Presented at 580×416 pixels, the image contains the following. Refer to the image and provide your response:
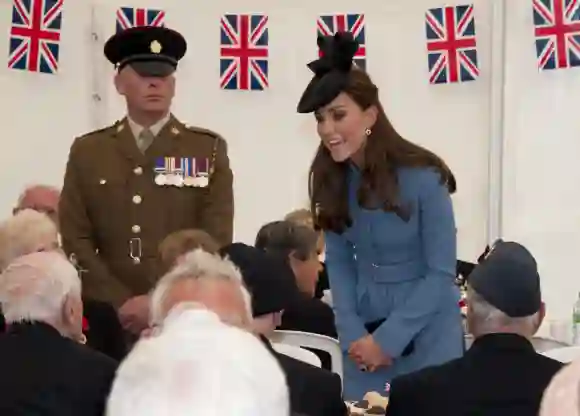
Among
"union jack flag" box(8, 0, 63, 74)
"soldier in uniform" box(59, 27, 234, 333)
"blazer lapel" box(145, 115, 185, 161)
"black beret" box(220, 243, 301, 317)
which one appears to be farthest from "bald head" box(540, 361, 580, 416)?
"union jack flag" box(8, 0, 63, 74)

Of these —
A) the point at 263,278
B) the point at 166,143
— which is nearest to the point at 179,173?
the point at 166,143

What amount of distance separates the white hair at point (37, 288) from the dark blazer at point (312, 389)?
53cm

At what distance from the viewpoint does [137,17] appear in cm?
643

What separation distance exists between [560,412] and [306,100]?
1.88 metres

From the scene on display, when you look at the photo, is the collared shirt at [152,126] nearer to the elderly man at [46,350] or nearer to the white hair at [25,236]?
the white hair at [25,236]

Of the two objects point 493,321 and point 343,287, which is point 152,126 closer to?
point 343,287

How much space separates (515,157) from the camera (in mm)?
6496

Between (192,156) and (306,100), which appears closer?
(306,100)

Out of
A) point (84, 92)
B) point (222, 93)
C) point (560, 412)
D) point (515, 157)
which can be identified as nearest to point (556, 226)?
point (515, 157)

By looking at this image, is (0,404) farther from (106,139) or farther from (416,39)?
(416,39)

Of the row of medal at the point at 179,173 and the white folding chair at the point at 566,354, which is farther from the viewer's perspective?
the row of medal at the point at 179,173

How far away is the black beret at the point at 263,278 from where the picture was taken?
2.50 meters

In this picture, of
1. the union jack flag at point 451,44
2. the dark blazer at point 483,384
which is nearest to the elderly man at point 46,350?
the dark blazer at point 483,384

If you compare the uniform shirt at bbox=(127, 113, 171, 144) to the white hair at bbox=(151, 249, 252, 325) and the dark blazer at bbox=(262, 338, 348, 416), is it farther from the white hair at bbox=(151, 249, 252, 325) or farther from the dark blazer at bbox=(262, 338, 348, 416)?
the dark blazer at bbox=(262, 338, 348, 416)
